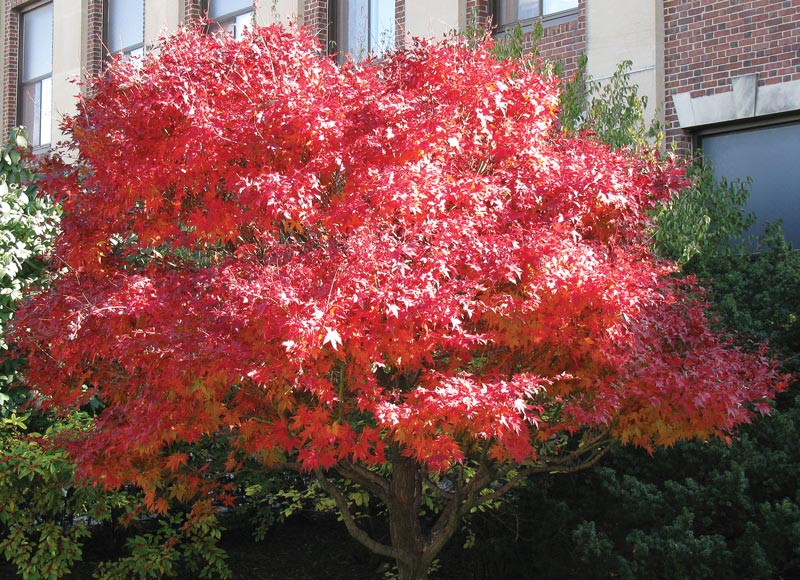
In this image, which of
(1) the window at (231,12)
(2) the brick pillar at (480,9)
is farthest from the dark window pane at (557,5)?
(1) the window at (231,12)

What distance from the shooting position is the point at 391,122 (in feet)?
20.9

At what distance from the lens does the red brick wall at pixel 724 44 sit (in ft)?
38.6

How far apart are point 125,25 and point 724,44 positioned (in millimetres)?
13323

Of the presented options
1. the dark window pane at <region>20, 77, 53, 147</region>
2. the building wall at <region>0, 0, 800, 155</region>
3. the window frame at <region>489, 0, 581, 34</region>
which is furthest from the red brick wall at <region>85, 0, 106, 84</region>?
the window frame at <region>489, 0, 581, 34</region>

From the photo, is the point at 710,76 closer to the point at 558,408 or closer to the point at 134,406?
the point at 558,408

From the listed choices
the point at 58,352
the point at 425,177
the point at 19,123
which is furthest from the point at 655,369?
the point at 19,123

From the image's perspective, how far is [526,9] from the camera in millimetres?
14336

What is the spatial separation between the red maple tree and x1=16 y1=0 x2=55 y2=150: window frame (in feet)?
54.2

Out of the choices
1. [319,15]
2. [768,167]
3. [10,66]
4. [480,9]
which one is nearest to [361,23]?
[319,15]

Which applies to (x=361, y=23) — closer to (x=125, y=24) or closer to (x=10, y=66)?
(x=125, y=24)

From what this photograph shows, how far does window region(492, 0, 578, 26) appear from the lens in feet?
45.9

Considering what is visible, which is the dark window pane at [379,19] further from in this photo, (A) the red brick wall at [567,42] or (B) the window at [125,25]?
(B) the window at [125,25]

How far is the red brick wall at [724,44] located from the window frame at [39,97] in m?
14.6

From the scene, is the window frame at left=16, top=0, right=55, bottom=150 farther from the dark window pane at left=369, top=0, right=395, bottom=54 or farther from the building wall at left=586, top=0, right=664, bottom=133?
the building wall at left=586, top=0, right=664, bottom=133
